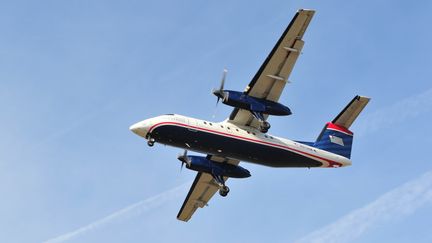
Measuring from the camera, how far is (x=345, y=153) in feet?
119

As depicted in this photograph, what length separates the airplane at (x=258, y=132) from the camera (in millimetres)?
32219

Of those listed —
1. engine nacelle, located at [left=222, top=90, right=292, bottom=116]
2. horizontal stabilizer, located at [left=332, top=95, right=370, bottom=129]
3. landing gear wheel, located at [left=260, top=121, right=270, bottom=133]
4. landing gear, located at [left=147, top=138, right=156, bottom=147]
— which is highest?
horizontal stabilizer, located at [left=332, top=95, right=370, bottom=129]

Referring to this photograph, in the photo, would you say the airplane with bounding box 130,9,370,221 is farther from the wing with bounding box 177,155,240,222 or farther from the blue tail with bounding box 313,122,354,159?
the wing with bounding box 177,155,240,222

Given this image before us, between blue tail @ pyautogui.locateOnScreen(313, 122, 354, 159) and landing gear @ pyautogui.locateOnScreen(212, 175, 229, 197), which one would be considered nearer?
blue tail @ pyautogui.locateOnScreen(313, 122, 354, 159)

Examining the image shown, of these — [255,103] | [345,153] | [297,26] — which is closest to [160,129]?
[255,103]

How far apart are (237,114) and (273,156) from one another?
8.81 feet

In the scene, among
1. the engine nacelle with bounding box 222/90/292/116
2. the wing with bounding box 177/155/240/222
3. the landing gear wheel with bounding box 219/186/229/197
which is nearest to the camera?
the engine nacelle with bounding box 222/90/292/116

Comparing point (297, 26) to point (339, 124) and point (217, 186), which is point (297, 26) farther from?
point (217, 186)

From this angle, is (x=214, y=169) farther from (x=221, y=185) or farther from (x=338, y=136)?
(x=338, y=136)

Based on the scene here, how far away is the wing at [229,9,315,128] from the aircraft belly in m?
1.63

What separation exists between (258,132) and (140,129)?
592cm

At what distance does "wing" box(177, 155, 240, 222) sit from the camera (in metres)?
38.7

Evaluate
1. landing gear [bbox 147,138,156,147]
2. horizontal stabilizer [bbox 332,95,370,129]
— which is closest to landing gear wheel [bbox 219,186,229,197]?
landing gear [bbox 147,138,156,147]

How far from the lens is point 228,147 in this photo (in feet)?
109
